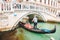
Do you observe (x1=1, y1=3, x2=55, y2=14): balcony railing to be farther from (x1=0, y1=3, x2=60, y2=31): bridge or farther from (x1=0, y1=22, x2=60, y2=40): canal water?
(x1=0, y1=22, x2=60, y2=40): canal water

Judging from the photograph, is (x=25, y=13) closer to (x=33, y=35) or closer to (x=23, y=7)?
(x=23, y=7)

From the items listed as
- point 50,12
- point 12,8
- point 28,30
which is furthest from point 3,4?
point 50,12

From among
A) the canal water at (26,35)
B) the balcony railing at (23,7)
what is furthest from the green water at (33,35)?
the balcony railing at (23,7)

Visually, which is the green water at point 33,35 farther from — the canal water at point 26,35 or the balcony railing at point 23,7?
the balcony railing at point 23,7

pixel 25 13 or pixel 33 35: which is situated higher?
pixel 25 13

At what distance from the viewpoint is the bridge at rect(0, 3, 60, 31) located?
1437 millimetres

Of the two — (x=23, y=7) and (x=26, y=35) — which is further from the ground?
(x=23, y=7)

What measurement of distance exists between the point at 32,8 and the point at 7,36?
0.35 metres

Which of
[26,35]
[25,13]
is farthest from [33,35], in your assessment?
[25,13]

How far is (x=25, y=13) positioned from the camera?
146 cm

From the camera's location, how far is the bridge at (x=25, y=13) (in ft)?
4.71

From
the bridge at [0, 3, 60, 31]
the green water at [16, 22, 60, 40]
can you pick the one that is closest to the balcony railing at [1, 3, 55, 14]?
the bridge at [0, 3, 60, 31]

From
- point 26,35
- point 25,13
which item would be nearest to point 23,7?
point 25,13

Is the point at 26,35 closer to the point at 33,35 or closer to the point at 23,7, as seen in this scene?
the point at 33,35
